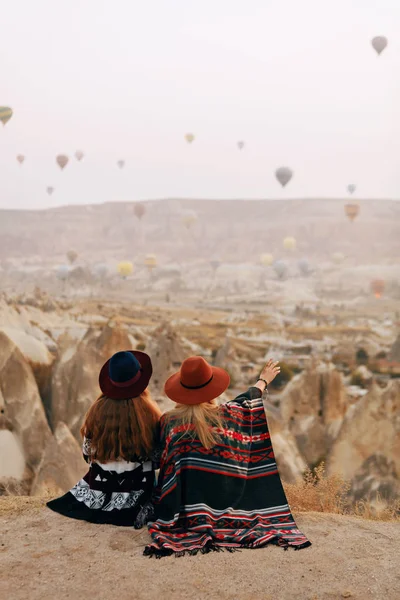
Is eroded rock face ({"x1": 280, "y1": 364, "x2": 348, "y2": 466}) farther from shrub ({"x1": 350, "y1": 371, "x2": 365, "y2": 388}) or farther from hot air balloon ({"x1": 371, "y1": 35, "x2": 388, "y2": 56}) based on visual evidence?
hot air balloon ({"x1": 371, "y1": 35, "x2": 388, "y2": 56})

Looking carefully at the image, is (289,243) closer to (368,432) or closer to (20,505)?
(368,432)

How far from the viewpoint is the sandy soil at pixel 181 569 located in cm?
272

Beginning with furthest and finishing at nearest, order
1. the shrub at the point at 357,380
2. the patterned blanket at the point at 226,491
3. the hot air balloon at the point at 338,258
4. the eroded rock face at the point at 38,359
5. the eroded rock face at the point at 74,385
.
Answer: the hot air balloon at the point at 338,258 < the shrub at the point at 357,380 < the eroded rock face at the point at 38,359 < the eroded rock face at the point at 74,385 < the patterned blanket at the point at 226,491

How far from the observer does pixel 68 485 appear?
870cm

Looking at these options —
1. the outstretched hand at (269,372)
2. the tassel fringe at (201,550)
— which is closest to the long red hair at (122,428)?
the tassel fringe at (201,550)

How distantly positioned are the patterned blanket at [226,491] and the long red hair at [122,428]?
0.09m

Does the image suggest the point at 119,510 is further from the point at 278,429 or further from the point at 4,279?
the point at 4,279

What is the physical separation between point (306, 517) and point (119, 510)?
105 centimetres

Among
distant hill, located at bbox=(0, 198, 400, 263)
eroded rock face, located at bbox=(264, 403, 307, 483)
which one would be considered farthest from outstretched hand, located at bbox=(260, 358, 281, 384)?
distant hill, located at bbox=(0, 198, 400, 263)

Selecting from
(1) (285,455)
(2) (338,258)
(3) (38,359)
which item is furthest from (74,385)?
(2) (338,258)

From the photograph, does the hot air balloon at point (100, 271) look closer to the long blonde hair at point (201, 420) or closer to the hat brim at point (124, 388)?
the hat brim at point (124, 388)

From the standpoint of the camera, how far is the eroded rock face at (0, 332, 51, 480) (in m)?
11.4

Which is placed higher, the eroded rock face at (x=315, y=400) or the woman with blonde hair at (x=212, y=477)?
the woman with blonde hair at (x=212, y=477)

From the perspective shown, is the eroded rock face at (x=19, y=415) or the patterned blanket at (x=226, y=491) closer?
the patterned blanket at (x=226, y=491)
